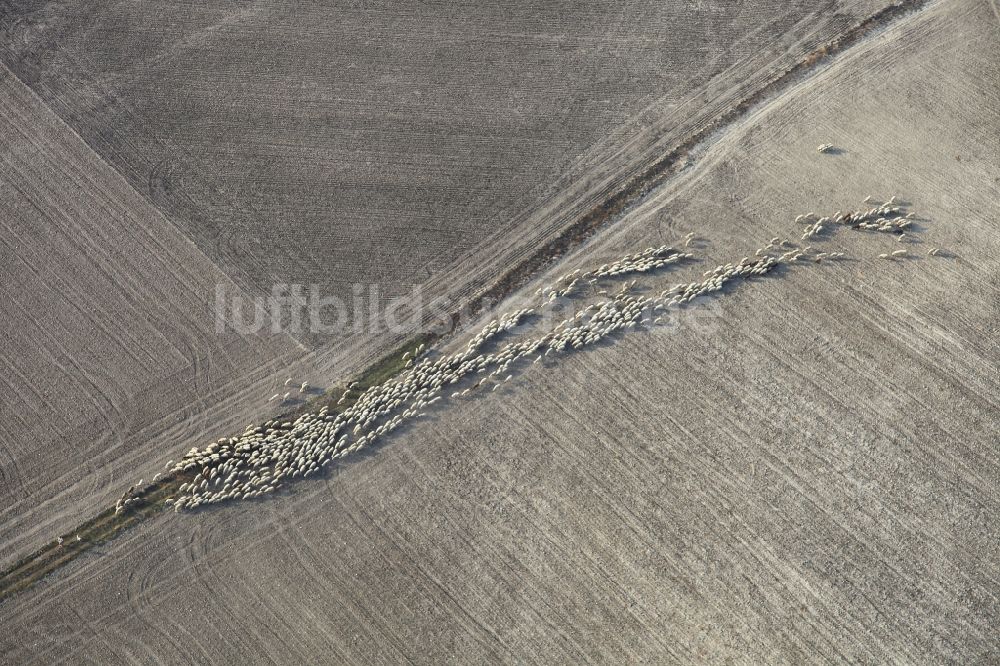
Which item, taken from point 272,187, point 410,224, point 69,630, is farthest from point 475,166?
point 69,630

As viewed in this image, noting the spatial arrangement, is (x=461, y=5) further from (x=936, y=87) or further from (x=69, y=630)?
(x=69, y=630)

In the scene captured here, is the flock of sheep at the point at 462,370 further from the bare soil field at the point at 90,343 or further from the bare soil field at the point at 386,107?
the bare soil field at the point at 386,107

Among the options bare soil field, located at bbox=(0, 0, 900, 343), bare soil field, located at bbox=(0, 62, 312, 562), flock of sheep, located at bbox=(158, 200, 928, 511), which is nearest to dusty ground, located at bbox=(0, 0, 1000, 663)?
Result: flock of sheep, located at bbox=(158, 200, 928, 511)

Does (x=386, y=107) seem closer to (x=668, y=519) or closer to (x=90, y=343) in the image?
(x=90, y=343)

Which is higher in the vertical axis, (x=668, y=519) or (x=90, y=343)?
(x=90, y=343)

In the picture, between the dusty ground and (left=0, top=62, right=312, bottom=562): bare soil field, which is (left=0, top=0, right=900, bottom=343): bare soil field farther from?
the dusty ground

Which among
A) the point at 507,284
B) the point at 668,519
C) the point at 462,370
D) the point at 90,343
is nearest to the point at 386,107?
the point at 507,284
